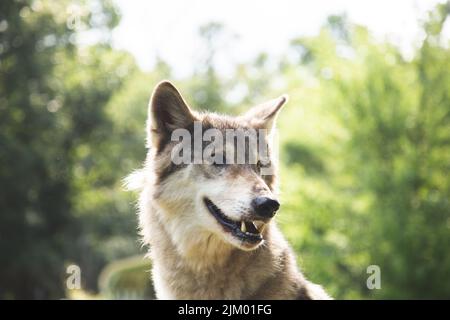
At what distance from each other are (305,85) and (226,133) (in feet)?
43.1

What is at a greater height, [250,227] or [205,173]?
[205,173]

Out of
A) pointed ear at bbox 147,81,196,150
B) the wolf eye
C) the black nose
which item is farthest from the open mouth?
pointed ear at bbox 147,81,196,150

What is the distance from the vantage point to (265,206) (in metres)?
4.30

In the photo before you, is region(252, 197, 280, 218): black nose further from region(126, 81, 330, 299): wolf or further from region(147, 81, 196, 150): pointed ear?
region(147, 81, 196, 150): pointed ear

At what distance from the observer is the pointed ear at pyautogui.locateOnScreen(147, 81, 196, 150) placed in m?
4.90

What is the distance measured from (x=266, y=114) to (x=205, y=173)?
955mm

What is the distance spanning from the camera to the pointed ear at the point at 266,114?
5297 millimetres

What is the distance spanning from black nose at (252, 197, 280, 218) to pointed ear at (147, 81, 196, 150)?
1105 millimetres

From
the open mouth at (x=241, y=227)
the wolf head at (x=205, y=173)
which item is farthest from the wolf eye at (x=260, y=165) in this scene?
the open mouth at (x=241, y=227)

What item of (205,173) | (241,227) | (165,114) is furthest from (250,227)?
(165,114)

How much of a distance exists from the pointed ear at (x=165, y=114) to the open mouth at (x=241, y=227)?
0.83 metres

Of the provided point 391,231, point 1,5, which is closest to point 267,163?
point 391,231

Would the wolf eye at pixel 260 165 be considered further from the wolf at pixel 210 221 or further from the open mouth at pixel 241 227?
the open mouth at pixel 241 227

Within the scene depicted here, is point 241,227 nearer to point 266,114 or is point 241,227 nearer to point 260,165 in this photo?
point 260,165
